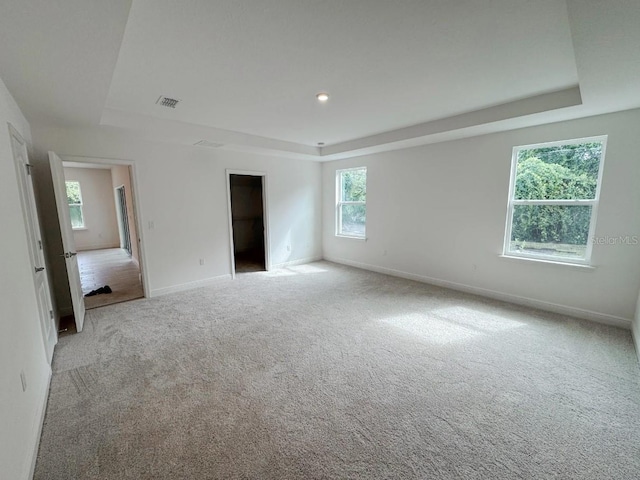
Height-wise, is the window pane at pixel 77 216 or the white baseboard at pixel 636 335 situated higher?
the window pane at pixel 77 216

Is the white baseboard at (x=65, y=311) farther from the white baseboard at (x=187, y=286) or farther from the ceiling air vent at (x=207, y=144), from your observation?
the ceiling air vent at (x=207, y=144)

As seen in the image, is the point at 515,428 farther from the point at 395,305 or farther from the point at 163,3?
the point at 163,3

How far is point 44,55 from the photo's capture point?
1734 millimetres

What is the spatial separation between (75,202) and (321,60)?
360 inches

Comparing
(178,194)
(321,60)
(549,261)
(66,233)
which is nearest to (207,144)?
(178,194)

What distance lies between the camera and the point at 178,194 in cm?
440

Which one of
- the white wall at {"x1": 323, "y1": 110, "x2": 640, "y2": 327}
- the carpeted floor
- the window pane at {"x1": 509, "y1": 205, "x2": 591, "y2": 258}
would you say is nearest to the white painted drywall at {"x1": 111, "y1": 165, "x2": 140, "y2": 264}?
the carpeted floor

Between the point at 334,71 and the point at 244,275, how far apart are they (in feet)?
13.4

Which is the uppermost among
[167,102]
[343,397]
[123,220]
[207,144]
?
[167,102]

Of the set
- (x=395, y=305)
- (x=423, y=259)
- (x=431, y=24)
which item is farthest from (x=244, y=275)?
(x=431, y=24)

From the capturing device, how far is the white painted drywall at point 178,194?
11.9 ft

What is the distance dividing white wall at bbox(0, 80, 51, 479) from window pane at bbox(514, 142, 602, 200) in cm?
506

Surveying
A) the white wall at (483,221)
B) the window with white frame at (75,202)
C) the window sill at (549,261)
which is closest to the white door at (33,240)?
the white wall at (483,221)

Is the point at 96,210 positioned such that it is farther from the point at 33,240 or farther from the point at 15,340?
the point at 15,340
